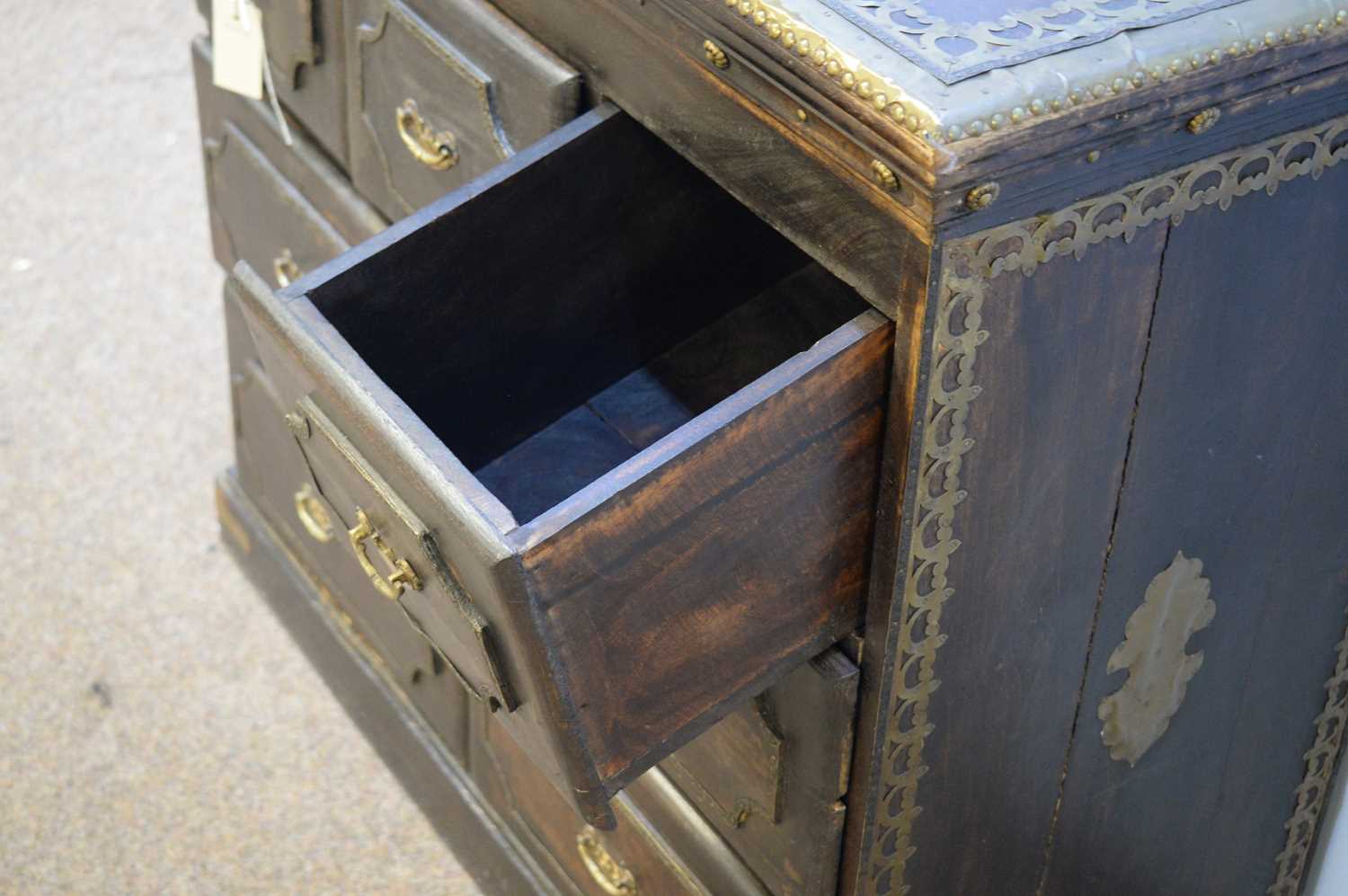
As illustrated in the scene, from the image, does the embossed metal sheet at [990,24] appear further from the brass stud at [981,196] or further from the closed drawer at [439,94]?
the closed drawer at [439,94]

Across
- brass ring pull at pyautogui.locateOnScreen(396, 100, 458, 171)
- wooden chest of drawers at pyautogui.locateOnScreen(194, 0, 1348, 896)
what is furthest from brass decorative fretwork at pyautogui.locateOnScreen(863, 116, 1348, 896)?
brass ring pull at pyautogui.locateOnScreen(396, 100, 458, 171)

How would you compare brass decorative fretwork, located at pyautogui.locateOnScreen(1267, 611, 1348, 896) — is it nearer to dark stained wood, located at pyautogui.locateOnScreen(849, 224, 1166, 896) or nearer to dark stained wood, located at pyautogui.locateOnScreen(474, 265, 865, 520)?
dark stained wood, located at pyautogui.locateOnScreen(849, 224, 1166, 896)

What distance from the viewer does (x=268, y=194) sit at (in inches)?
70.5

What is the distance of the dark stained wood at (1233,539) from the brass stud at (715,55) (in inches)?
10.7

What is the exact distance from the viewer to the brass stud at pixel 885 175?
2.96 ft

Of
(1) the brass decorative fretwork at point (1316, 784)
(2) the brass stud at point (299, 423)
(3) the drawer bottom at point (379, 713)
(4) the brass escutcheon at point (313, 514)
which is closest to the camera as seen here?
(2) the brass stud at point (299, 423)

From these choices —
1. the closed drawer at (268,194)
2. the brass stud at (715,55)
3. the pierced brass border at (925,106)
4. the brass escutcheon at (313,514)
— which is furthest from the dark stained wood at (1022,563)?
the brass escutcheon at (313,514)

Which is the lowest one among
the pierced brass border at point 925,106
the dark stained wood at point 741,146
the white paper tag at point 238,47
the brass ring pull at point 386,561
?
the brass ring pull at point 386,561

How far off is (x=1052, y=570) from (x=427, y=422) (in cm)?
46

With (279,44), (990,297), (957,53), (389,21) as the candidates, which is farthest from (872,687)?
(279,44)

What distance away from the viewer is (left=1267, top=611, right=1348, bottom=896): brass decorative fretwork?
138cm

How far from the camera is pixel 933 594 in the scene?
3.55ft

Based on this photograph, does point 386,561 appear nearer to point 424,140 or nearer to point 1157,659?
point 424,140

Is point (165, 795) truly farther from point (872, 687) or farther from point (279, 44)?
point (872, 687)
